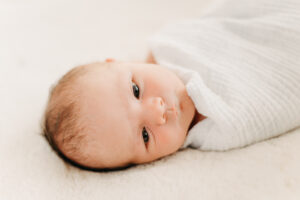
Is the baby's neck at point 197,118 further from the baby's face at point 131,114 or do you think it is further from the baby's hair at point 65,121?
the baby's hair at point 65,121

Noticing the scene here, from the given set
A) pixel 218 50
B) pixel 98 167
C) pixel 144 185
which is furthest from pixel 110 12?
pixel 144 185

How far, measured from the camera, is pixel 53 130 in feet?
3.15

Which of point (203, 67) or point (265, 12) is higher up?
point (265, 12)

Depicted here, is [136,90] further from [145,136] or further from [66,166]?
[66,166]

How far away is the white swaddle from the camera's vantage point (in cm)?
95

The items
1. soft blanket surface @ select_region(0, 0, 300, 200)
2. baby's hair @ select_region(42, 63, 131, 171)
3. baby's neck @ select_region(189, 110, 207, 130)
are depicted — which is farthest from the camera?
baby's neck @ select_region(189, 110, 207, 130)

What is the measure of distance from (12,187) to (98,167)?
0.88ft

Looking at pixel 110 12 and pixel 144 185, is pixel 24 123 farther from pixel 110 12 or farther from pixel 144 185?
pixel 110 12

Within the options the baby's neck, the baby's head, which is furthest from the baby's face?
the baby's neck

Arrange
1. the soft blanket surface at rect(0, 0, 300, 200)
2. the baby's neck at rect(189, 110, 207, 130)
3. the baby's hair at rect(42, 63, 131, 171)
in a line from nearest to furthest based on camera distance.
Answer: the soft blanket surface at rect(0, 0, 300, 200) → the baby's hair at rect(42, 63, 131, 171) → the baby's neck at rect(189, 110, 207, 130)

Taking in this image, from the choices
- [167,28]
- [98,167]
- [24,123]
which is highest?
[167,28]

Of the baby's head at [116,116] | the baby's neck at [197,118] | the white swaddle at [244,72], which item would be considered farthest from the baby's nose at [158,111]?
the baby's neck at [197,118]

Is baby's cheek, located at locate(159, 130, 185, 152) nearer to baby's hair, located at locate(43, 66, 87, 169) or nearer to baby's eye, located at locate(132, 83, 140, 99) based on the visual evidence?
baby's eye, located at locate(132, 83, 140, 99)

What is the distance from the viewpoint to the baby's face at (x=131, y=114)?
93cm
